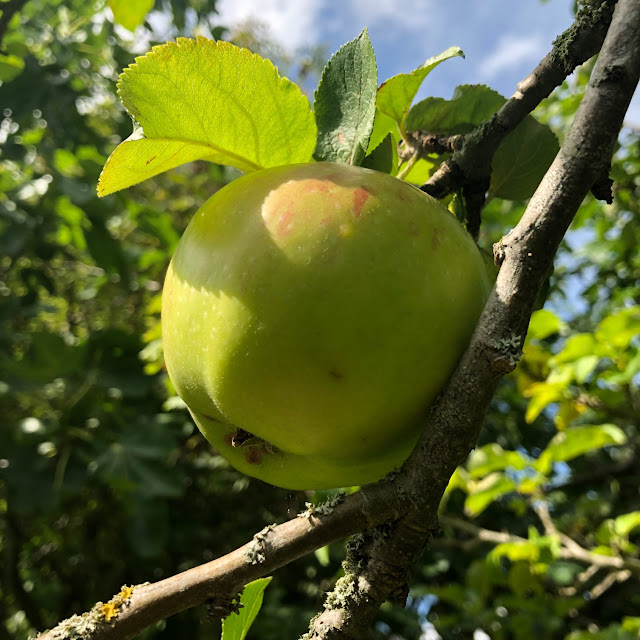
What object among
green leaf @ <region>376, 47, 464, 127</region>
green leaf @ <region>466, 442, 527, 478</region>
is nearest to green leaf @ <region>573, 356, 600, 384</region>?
green leaf @ <region>466, 442, 527, 478</region>

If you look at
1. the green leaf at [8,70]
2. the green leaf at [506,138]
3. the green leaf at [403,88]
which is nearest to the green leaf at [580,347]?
the green leaf at [506,138]

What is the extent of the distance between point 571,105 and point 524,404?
1299mm

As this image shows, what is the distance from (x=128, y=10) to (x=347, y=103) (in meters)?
1.01

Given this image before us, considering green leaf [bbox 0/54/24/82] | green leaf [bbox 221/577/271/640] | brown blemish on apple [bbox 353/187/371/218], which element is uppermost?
brown blemish on apple [bbox 353/187/371/218]

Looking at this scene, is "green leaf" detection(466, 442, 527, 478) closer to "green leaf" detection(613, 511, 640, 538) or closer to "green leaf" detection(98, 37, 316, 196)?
"green leaf" detection(613, 511, 640, 538)

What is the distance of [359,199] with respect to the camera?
442 millimetres

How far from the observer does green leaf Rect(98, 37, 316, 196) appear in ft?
1.57

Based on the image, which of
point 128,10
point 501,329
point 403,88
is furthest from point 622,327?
point 128,10

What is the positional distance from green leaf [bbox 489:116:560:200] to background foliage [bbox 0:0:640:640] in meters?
1.00

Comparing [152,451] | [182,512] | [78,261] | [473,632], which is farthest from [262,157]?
[78,261]

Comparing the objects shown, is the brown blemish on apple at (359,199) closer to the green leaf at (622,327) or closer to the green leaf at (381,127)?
the green leaf at (381,127)

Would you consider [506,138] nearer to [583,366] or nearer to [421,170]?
[421,170]

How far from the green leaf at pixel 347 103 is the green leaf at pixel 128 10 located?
3.13ft

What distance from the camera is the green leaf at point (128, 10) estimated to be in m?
1.32
